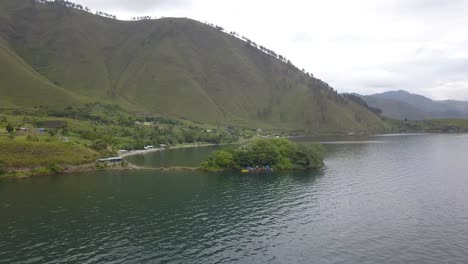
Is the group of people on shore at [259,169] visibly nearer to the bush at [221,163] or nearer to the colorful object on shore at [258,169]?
the colorful object on shore at [258,169]

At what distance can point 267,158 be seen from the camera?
508 feet

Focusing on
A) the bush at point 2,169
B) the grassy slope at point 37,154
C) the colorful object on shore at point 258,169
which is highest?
the grassy slope at point 37,154

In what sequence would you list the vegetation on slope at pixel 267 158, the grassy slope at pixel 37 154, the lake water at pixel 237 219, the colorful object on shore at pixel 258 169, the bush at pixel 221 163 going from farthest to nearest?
the vegetation on slope at pixel 267 158
the bush at pixel 221 163
the colorful object on shore at pixel 258 169
the grassy slope at pixel 37 154
the lake water at pixel 237 219

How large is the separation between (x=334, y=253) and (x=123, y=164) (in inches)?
4811

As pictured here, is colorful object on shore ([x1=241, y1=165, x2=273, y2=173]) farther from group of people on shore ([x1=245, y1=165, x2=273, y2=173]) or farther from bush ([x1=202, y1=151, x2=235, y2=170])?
bush ([x1=202, y1=151, x2=235, y2=170])

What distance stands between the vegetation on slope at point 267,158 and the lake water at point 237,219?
16559 millimetres

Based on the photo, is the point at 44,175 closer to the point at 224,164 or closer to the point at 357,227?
the point at 224,164

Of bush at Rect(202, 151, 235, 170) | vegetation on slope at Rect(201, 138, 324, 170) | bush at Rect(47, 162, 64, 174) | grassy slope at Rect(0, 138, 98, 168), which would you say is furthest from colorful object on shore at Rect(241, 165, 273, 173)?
bush at Rect(47, 162, 64, 174)

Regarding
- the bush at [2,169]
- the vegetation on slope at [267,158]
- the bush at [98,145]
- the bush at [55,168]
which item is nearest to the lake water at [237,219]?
the bush at [55,168]

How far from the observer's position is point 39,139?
154 m

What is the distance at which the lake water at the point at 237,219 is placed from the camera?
60062 millimetres

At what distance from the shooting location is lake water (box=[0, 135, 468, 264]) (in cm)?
6006

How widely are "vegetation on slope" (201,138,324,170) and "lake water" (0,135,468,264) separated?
16.6 meters

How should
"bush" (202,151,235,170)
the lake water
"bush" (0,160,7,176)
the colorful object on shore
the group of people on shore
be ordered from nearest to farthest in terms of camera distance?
Result: the lake water
"bush" (0,160,7,176)
the colorful object on shore
the group of people on shore
"bush" (202,151,235,170)
